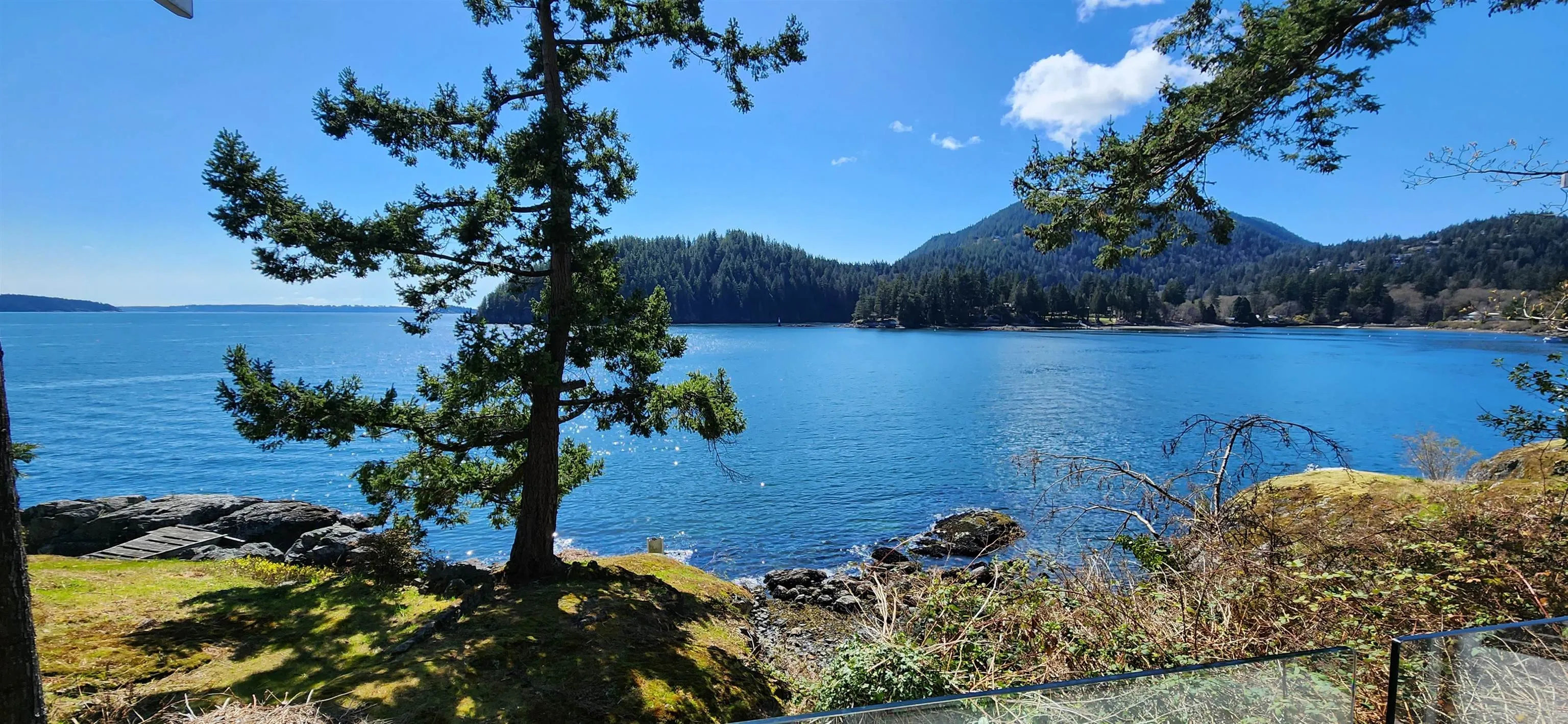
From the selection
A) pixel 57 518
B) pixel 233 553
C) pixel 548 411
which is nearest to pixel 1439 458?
pixel 548 411

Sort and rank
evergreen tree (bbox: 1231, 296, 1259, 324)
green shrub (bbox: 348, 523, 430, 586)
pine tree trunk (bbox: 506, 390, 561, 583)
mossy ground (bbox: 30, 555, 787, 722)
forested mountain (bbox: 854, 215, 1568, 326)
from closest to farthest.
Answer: mossy ground (bbox: 30, 555, 787, 722) → pine tree trunk (bbox: 506, 390, 561, 583) → green shrub (bbox: 348, 523, 430, 586) → forested mountain (bbox: 854, 215, 1568, 326) → evergreen tree (bbox: 1231, 296, 1259, 324)

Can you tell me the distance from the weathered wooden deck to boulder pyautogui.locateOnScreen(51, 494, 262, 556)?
0.76 metres

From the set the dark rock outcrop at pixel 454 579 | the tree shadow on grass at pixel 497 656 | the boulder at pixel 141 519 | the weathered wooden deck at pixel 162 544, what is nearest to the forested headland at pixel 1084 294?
the boulder at pixel 141 519

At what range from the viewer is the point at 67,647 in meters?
5.85

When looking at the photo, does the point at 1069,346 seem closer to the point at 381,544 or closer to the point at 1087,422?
the point at 1087,422

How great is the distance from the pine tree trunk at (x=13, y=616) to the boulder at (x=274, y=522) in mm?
16327

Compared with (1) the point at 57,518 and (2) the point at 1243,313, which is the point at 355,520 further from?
(2) the point at 1243,313

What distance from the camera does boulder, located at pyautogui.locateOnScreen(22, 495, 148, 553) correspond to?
14062 millimetres

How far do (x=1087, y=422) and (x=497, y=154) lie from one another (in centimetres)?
3386

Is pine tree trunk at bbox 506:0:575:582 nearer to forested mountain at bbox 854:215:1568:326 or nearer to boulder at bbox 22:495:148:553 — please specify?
boulder at bbox 22:495:148:553

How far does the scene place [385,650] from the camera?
683 centimetres

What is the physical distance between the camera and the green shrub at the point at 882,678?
5.07 meters

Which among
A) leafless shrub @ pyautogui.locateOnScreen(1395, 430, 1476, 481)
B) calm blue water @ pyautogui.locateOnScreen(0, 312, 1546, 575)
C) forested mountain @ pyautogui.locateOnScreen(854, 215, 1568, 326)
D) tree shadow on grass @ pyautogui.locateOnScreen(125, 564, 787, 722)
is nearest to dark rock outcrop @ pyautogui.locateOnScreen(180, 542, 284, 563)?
calm blue water @ pyautogui.locateOnScreen(0, 312, 1546, 575)

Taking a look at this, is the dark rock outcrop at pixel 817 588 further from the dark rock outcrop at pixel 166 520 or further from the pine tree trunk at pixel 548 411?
the dark rock outcrop at pixel 166 520
